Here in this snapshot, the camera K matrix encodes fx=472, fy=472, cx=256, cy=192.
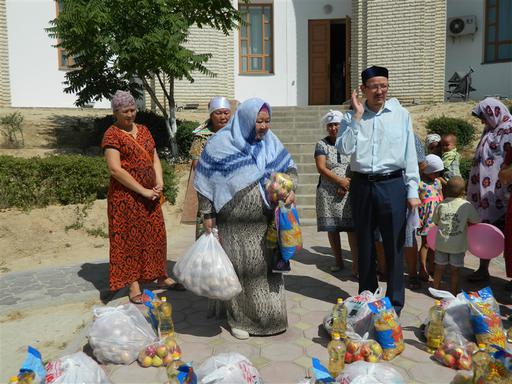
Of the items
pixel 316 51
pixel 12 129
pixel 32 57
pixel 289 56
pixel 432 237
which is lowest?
pixel 432 237

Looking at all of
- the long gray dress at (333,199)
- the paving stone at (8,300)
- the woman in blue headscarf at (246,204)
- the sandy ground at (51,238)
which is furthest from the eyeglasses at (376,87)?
the paving stone at (8,300)

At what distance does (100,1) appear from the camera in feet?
28.5

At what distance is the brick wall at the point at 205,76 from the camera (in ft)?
45.6

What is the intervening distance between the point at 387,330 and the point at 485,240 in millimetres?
1583

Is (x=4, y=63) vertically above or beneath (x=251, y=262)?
above

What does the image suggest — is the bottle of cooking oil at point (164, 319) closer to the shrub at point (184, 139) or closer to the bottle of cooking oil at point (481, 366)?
the bottle of cooking oil at point (481, 366)

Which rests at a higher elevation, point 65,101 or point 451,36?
point 451,36

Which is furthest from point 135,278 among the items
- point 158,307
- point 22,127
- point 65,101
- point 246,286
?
point 65,101

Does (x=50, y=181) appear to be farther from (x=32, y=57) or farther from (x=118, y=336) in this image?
(x=32, y=57)

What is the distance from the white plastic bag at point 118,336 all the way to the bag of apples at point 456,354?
2089 millimetres

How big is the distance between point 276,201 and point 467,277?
2766 mm

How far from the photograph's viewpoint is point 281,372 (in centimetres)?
323

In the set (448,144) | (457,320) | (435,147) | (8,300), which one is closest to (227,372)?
(457,320)

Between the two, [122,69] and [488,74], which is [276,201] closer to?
[122,69]
